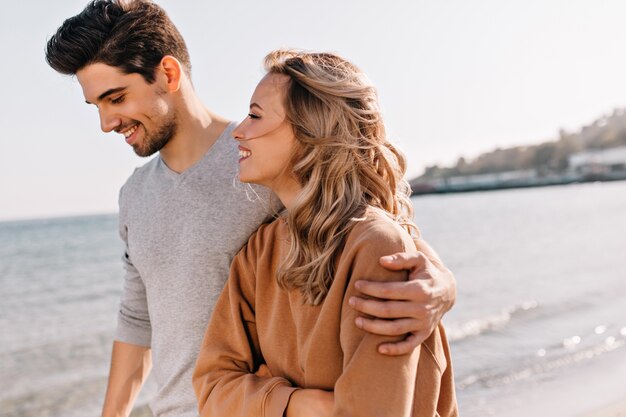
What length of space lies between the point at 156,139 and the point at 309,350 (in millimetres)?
1040

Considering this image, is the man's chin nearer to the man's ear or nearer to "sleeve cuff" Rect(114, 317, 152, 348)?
the man's ear

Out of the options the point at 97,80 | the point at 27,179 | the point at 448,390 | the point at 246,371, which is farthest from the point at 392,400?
the point at 27,179

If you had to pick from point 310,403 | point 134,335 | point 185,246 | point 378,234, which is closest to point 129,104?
point 185,246

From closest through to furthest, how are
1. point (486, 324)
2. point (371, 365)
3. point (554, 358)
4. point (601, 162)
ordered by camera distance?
1. point (371, 365)
2. point (554, 358)
3. point (486, 324)
4. point (601, 162)

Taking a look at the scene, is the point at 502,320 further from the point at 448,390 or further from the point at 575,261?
the point at 448,390

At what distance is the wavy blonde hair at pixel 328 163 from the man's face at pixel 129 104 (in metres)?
0.61

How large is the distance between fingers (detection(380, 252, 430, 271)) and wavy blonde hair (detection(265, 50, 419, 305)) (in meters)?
0.17

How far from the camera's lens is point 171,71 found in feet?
8.30

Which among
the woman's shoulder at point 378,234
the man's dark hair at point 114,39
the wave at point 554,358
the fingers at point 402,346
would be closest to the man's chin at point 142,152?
the man's dark hair at point 114,39

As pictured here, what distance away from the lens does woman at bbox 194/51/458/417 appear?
170cm

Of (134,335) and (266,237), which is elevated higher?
(266,237)

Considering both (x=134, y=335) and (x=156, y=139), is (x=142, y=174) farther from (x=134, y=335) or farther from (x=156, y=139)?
(x=134, y=335)

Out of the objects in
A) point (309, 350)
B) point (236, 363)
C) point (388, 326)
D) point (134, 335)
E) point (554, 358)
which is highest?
point (388, 326)

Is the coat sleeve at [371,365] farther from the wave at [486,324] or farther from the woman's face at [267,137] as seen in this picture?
the wave at [486,324]
